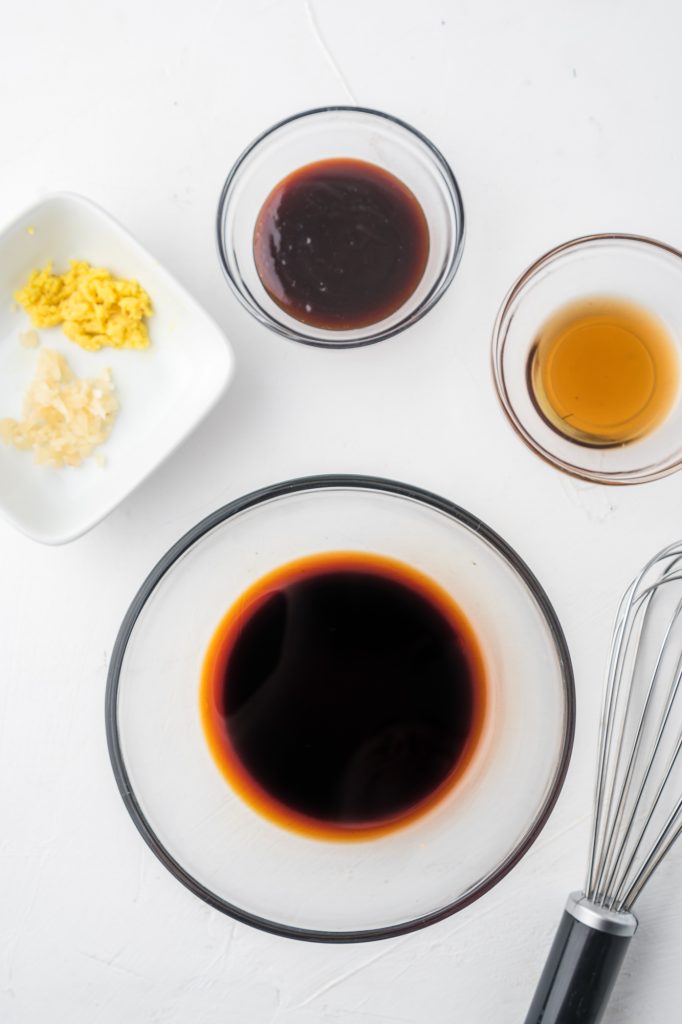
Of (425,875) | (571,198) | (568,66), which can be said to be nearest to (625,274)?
(571,198)

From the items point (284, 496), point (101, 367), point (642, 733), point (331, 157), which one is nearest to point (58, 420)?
point (101, 367)

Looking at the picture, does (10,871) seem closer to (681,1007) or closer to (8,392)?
(8,392)

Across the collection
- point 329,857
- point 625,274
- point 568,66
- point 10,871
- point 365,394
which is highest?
point 568,66

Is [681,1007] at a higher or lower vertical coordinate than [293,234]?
lower

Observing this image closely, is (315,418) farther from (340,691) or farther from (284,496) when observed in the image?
(340,691)

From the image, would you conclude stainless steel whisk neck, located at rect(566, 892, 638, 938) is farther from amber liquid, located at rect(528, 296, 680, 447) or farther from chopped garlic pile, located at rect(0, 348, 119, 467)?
chopped garlic pile, located at rect(0, 348, 119, 467)

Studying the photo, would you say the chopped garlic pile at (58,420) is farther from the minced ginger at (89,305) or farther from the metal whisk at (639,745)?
the metal whisk at (639,745)
